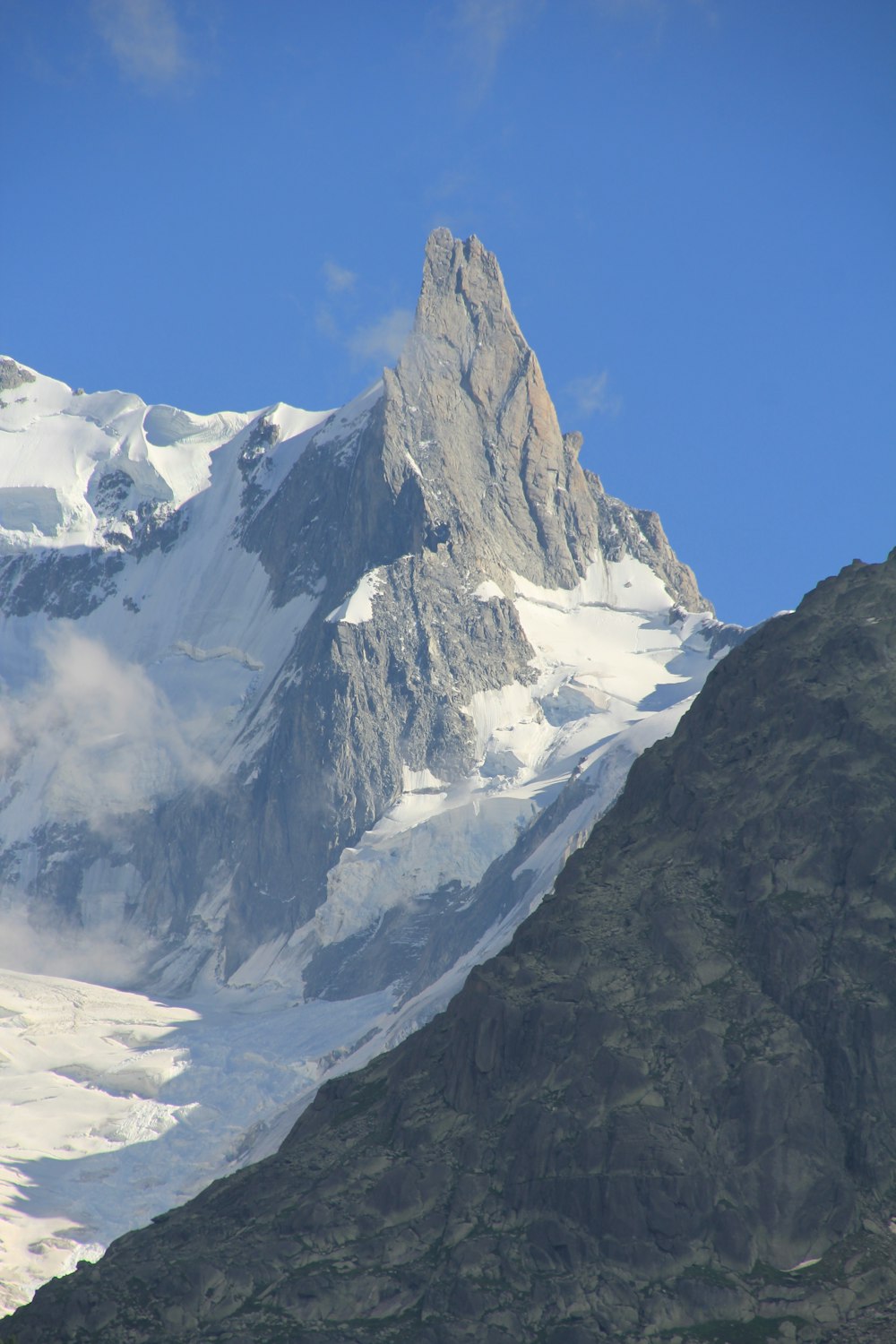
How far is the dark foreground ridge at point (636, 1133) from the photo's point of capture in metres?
123

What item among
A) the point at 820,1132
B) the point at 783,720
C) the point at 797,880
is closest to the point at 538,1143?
the point at 820,1132

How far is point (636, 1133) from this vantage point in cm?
12838

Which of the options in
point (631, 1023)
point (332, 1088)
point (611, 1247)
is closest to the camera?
point (611, 1247)

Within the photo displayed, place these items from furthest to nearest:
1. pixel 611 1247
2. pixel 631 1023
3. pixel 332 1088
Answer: pixel 332 1088 → pixel 631 1023 → pixel 611 1247

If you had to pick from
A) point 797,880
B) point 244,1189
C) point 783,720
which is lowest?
point 244,1189

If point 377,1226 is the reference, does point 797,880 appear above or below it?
above

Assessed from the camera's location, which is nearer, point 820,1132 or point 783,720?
point 820,1132

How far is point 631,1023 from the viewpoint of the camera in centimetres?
13525

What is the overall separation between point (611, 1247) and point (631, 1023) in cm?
1532

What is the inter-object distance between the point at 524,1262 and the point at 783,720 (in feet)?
150

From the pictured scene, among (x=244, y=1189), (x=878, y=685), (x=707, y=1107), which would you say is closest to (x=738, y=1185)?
(x=707, y=1107)

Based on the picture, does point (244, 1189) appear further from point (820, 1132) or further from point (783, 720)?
point (783, 720)

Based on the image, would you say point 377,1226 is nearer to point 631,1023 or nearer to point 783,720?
point 631,1023

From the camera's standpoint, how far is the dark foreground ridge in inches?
4828
